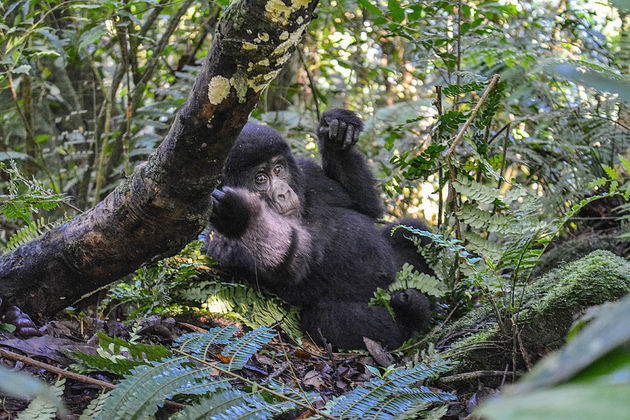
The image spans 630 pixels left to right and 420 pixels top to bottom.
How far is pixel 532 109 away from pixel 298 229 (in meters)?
3.31

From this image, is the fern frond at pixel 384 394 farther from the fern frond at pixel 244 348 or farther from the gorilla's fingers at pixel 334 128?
the gorilla's fingers at pixel 334 128

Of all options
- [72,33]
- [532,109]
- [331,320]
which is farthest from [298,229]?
[532,109]

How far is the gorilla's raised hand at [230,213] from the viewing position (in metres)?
3.38

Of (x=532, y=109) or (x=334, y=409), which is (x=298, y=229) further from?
(x=532, y=109)

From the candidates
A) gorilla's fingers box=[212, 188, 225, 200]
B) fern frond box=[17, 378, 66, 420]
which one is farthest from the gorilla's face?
fern frond box=[17, 378, 66, 420]

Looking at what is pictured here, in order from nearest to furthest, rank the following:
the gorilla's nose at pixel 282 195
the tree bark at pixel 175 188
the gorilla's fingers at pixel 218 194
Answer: the tree bark at pixel 175 188 → the gorilla's fingers at pixel 218 194 → the gorilla's nose at pixel 282 195

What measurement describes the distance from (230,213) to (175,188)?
1.22 m

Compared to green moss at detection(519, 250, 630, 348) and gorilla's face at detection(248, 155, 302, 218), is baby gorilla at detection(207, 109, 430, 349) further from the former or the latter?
green moss at detection(519, 250, 630, 348)

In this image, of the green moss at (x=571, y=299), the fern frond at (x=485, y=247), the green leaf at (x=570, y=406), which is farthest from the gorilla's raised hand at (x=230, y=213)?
the green leaf at (x=570, y=406)

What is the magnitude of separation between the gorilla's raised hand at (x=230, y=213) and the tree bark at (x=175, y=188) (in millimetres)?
852

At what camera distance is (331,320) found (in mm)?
3795

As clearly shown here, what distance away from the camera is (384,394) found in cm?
208

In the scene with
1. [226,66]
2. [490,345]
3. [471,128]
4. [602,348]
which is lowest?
[490,345]

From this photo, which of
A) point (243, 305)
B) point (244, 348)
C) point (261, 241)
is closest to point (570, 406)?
point (244, 348)
